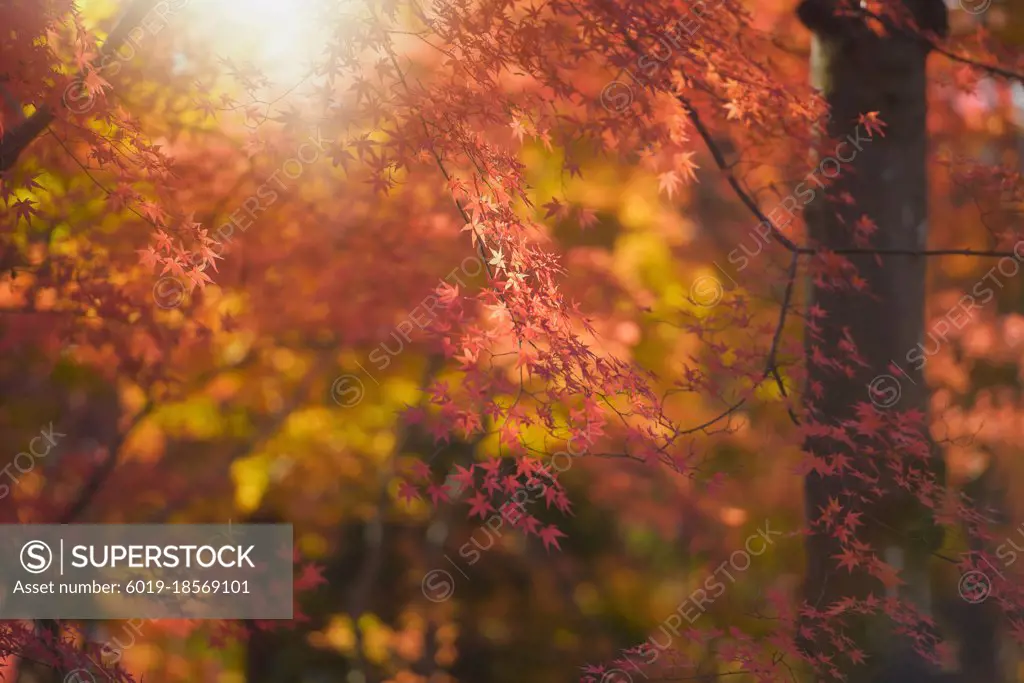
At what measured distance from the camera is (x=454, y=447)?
31.3 feet

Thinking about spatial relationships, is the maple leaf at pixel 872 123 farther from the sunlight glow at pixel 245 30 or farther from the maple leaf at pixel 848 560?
the sunlight glow at pixel 245 30

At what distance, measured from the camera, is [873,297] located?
432 cm

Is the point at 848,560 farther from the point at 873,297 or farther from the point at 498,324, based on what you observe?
the point at 498,324

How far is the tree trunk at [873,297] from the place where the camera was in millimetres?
4211

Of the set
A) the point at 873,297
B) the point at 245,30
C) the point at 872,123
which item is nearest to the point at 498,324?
the point at 873,297

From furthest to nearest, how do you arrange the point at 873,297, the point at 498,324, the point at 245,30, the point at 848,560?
the point at 245,30
the point at 873,297
the point at 848,560
the point at 498,324

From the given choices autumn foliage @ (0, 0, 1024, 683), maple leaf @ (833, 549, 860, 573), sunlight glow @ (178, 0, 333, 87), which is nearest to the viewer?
autumn foliage @ (0, 0, 1024, 683)

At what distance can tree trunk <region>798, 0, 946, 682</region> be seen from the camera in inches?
166

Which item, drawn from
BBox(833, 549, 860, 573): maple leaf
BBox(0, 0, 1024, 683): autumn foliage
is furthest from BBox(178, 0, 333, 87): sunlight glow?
BBox(833, 549, 860, 573): maple leaf

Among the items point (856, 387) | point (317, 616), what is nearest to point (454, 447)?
point (317, 616)

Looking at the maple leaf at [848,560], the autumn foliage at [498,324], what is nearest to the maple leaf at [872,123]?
the autumn foliage at [498,324]

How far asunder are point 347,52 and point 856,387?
2.75m

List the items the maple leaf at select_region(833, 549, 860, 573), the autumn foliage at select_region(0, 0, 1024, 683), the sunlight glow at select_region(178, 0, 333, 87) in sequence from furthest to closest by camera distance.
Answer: the sunlight glow at select_region(178, 0, 333, 87)
the maple leaf at select_region(833, 549, 860, 573)
the autumn foliage at select_region(0, 0, 1024, 683)

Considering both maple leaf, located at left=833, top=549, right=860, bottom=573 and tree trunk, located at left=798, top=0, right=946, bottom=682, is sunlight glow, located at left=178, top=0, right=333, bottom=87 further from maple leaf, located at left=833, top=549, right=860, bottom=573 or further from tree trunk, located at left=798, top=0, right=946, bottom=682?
maple leaf, located at left=833, top=549, right=860, bottom=573
